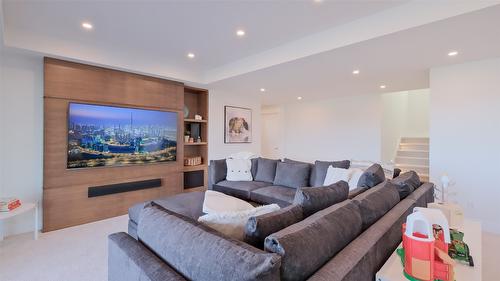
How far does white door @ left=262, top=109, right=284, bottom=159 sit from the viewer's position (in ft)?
25.5

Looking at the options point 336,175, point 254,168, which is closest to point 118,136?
point 254,168

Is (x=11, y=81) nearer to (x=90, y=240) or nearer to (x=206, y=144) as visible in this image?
(x=90, y=240)

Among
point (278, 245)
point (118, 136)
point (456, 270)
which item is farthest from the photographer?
point (118, 136)

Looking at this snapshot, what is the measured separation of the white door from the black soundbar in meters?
4.63

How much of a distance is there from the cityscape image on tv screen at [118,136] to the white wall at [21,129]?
1.44 feet

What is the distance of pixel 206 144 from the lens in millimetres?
5109

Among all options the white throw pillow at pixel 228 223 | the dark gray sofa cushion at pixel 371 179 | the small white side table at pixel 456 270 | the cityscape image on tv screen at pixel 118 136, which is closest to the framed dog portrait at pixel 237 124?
the cityscape image on tv screen at pixel 118 136

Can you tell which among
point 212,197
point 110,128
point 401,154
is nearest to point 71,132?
point 110,128

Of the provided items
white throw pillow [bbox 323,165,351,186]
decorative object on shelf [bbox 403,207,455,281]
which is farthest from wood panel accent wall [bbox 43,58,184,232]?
decorative object on shelf [bbox 403,207,455,281]

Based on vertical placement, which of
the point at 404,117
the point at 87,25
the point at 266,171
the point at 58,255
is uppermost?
the point at 87,25

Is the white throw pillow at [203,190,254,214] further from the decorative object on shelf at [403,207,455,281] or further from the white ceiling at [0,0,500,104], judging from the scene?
the white ceiling at [0,0,500,104]

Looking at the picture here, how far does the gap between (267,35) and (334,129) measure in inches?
168

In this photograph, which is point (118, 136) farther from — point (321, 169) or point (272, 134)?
point (272, 134)

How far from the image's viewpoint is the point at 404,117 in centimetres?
739
